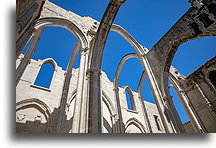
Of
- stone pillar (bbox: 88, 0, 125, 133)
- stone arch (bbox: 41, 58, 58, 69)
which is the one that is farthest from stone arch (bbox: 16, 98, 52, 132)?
stone pillar (bbox: 88, 0, 125, 133)

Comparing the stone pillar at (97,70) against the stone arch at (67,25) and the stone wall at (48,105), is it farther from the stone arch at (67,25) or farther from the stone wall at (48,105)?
the stone wall at (48,105)

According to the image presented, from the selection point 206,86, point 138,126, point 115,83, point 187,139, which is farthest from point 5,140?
point 206,86

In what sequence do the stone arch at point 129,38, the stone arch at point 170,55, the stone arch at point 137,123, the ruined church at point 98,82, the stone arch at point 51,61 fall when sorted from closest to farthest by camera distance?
the ruined church at point 98,82, the stone arch at point 170,55, the stone arch at point 129,38, the stone arch at point 51,61, the stone arch at point 137,123

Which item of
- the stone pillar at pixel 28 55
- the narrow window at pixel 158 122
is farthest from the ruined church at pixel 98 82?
the narrow window at pixel 158 122

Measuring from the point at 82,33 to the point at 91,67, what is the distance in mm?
2894

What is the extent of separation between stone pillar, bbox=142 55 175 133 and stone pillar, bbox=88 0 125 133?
10.1ft

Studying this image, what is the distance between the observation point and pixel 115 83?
1068 cm

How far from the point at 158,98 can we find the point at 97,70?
10.8 feet

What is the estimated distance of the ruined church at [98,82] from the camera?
3635 millimetres

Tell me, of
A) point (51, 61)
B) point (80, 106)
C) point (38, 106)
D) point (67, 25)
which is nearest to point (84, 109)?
point (80, 106)

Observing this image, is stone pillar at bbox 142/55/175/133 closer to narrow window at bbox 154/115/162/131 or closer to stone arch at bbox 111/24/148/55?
stone arch at bbox 111/24/148/55

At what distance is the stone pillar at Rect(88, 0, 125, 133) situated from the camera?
2930mm

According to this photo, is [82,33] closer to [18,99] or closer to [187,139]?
[18,99]

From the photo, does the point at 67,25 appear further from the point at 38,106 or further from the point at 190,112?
the point at 190,112
